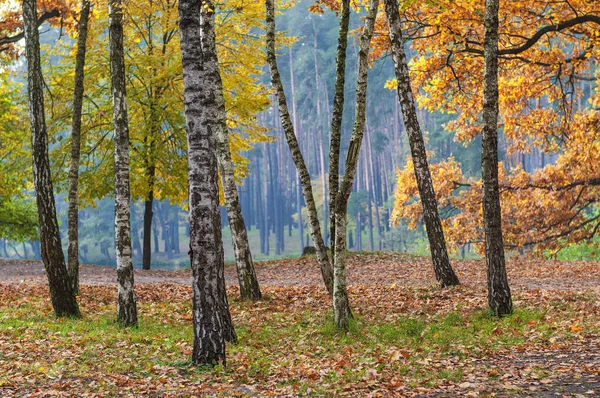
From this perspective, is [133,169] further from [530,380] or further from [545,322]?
[530,380]

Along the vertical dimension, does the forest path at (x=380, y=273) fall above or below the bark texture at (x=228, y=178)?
below

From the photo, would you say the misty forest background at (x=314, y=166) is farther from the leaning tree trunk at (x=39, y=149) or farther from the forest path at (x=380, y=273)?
the leaning tree trunk at (x=39, y=149)

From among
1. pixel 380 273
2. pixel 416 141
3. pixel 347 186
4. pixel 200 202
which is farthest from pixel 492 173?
pixel 380 273

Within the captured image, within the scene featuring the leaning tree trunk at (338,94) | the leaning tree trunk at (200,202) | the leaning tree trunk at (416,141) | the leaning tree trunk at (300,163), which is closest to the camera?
the leaning tree trunk at (200,202)

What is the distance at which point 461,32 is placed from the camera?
16.9 m

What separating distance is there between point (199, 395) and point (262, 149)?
74.6 metres

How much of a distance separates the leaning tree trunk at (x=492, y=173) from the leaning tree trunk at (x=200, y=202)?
489 cm

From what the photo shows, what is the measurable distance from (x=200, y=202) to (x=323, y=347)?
11.0 ft

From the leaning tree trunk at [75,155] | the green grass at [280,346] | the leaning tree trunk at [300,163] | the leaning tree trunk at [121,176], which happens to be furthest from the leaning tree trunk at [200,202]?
the leaning tree trunk at [75,155]

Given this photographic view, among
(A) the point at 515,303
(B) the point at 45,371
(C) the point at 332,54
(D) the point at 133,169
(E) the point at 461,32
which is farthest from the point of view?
(C) the point at 332,54

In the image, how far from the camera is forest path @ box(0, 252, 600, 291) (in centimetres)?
1686

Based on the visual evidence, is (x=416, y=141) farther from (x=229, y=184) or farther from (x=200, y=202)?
(x=200, y=202)

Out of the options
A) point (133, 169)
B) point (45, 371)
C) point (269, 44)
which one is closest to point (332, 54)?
point (133, 169)

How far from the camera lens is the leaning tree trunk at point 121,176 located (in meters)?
11.2
